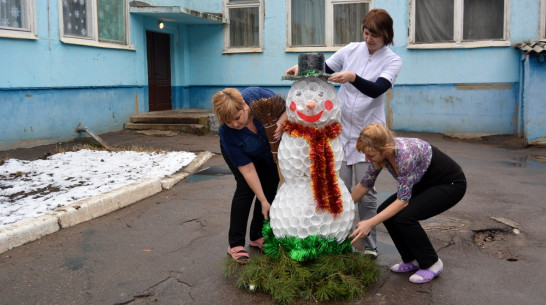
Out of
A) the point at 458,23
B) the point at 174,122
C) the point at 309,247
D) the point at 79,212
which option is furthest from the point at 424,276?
the point at 458,23

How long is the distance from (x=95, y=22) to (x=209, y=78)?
3947 mm

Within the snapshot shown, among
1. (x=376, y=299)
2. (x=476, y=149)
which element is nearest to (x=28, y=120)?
(x=376, y=299)

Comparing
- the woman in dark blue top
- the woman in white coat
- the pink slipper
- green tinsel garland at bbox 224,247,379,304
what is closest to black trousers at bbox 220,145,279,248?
the woman in dark blue top

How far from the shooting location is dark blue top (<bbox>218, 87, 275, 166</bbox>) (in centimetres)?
370

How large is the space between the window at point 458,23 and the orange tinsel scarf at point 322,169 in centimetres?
1026

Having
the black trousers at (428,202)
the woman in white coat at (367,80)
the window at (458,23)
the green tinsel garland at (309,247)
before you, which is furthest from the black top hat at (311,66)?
the window at (458,23)

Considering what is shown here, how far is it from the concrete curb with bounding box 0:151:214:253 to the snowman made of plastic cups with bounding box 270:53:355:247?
236 cm

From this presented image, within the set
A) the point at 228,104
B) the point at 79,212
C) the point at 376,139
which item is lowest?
the point at 79,212

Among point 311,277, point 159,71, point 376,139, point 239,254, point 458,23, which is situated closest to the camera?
point 376,139

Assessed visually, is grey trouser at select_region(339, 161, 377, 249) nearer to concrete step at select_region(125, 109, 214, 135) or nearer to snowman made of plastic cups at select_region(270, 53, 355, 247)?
snowman made of plastic cups at select_region(270, 53, 355, 247)

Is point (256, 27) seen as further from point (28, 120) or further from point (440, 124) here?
point (28, 120)

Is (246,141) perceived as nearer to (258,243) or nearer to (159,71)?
(258,243)

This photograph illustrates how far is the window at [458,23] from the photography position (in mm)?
12594

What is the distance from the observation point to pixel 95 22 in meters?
11.4
